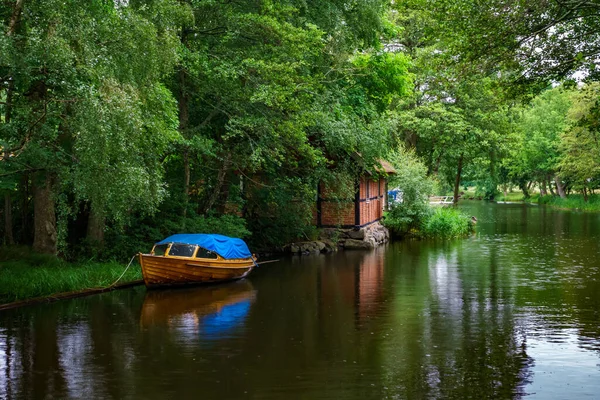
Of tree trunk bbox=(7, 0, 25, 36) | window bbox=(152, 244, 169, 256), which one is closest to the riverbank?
window bbox=(152, 244, 169, 256)

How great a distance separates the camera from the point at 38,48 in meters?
12.8

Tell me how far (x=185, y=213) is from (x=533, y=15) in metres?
14.6

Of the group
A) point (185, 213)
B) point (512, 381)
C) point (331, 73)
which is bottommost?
point (512, 381)

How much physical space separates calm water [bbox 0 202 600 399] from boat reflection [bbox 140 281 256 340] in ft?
0.16

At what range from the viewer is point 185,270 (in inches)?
A: 790

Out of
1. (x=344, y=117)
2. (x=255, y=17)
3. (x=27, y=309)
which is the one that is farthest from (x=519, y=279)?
(x=27, y=309)

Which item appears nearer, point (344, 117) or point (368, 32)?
point (344, 117)

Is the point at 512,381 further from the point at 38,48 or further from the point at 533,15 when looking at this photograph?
the point at 38,48

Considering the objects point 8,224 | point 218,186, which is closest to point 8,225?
point 8,224

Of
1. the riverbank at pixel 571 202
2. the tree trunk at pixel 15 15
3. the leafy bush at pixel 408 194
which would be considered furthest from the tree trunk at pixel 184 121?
the riverbank at pixel 571 202

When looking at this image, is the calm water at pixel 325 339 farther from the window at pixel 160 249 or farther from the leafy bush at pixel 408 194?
the leafy bush at pixel 408 194

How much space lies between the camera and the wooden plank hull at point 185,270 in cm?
1938

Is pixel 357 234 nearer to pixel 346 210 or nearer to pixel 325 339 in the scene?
pixel 346 210

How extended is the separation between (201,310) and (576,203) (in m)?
54.2
